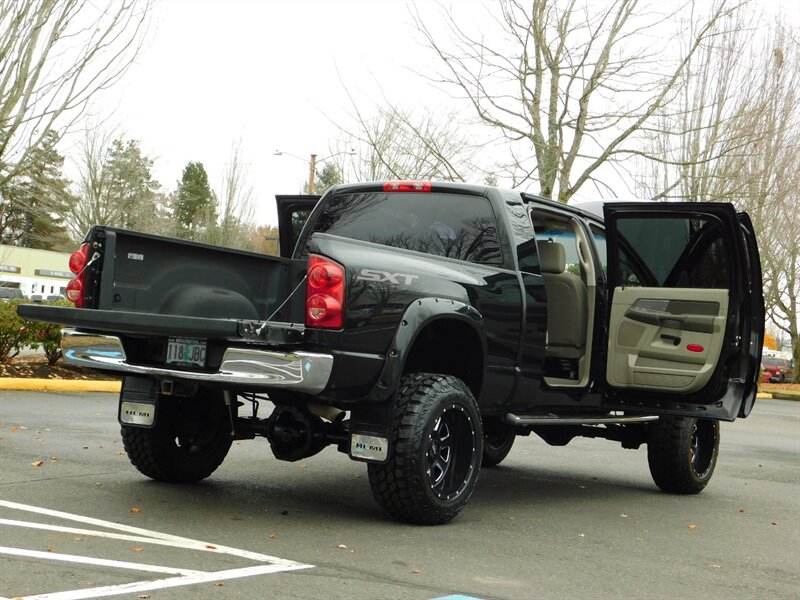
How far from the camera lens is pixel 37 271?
2313 inches

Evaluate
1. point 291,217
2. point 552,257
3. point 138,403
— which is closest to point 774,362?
point 552,257

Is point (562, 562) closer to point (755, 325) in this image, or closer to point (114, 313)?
point (114, 313)

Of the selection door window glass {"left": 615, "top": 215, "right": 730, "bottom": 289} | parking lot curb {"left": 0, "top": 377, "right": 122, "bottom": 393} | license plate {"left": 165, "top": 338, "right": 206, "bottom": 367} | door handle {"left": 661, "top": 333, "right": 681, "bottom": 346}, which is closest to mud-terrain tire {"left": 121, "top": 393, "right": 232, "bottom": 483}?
license plate {"left": 165, "top": 338, "right": 206, "bottom": 367}

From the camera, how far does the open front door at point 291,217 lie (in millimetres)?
8227

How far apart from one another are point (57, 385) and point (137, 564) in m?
10.1

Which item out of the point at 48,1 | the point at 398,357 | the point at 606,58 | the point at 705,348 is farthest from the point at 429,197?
the point at 606,58

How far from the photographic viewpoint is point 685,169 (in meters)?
24.9

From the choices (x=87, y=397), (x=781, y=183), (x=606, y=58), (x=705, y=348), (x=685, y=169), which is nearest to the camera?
(x=705, y=348)

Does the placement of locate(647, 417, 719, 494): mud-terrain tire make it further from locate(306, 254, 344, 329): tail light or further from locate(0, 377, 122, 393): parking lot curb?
locate(0, 377, 122, 393): parking lot curb

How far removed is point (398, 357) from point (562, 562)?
4.66 feet

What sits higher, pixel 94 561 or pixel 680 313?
pixel 680 313

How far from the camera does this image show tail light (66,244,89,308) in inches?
232

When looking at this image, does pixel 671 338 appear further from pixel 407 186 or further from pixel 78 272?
pixel 78 272

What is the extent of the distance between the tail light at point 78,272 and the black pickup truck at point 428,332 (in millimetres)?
14
